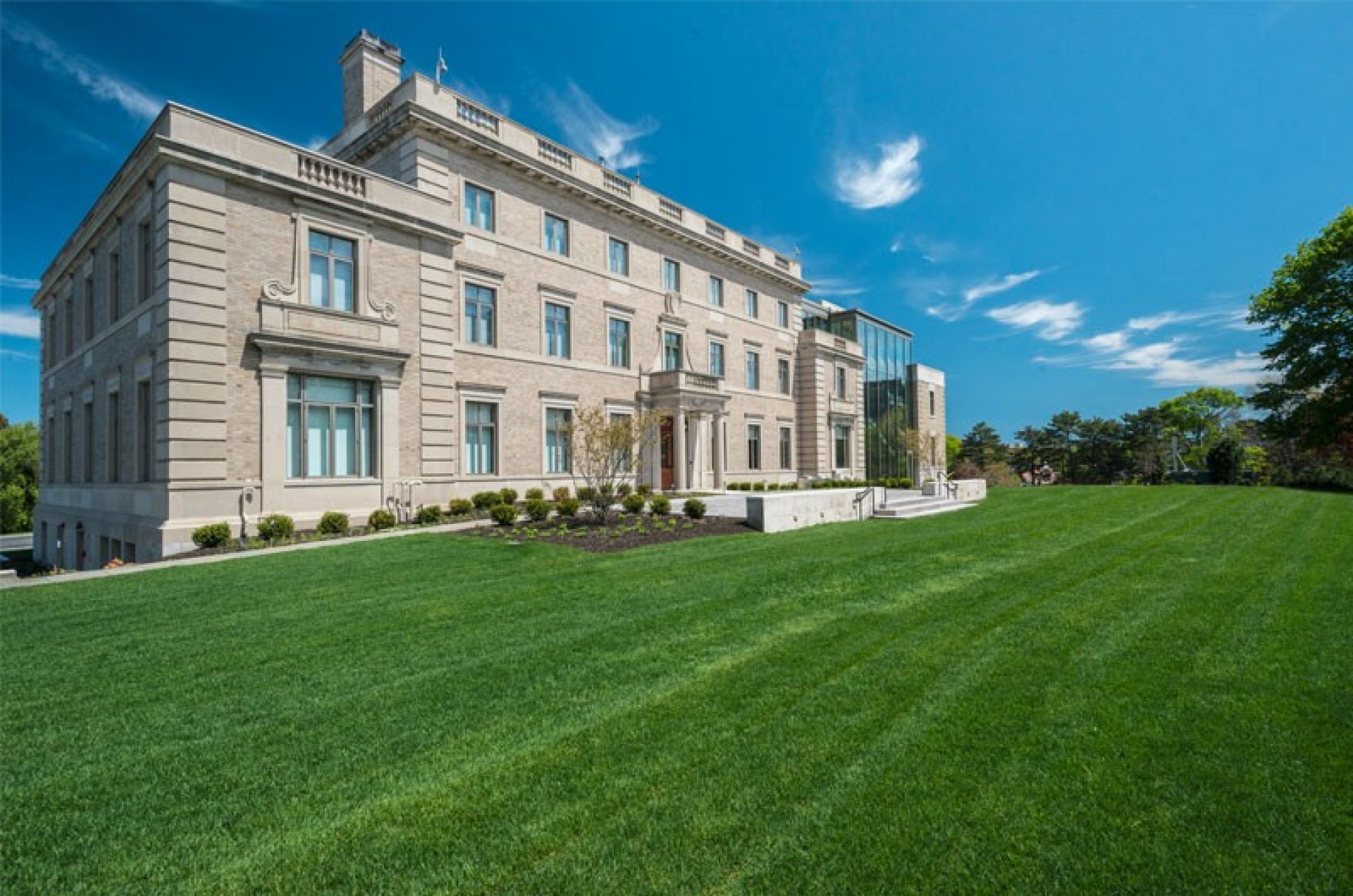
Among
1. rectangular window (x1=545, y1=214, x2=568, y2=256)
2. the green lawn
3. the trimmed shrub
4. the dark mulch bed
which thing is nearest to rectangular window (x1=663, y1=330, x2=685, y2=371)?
rectangular window (x1=545, y1=214, x2=568, y2=256)

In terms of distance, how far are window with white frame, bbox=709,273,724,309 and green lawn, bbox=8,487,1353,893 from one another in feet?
69.2

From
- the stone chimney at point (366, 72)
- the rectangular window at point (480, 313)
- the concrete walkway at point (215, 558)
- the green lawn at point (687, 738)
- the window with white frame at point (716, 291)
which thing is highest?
the stone chimney at point (366, 72)

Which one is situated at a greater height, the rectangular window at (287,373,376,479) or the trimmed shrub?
the rectangular window at (287,373,376,479)

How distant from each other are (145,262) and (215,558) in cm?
817

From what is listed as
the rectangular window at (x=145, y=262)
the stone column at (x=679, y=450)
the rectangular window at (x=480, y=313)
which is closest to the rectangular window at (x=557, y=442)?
the rectangular window at (x=480, y=313)

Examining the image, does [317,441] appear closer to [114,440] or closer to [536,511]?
[536,511]

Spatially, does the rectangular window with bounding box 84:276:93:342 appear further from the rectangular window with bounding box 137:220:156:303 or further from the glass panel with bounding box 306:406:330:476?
the glass panel with bounding box 306:406:330:476

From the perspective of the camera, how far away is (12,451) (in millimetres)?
41656

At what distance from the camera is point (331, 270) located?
47.6 feet

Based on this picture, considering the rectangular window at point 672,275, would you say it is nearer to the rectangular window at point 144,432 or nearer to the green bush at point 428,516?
the green bush at point 428,516

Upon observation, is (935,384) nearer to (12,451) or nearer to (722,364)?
(722,364)

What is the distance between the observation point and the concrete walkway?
9.22m

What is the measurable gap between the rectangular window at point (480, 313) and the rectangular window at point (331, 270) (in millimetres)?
3570

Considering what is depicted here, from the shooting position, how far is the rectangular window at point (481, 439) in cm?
1798
